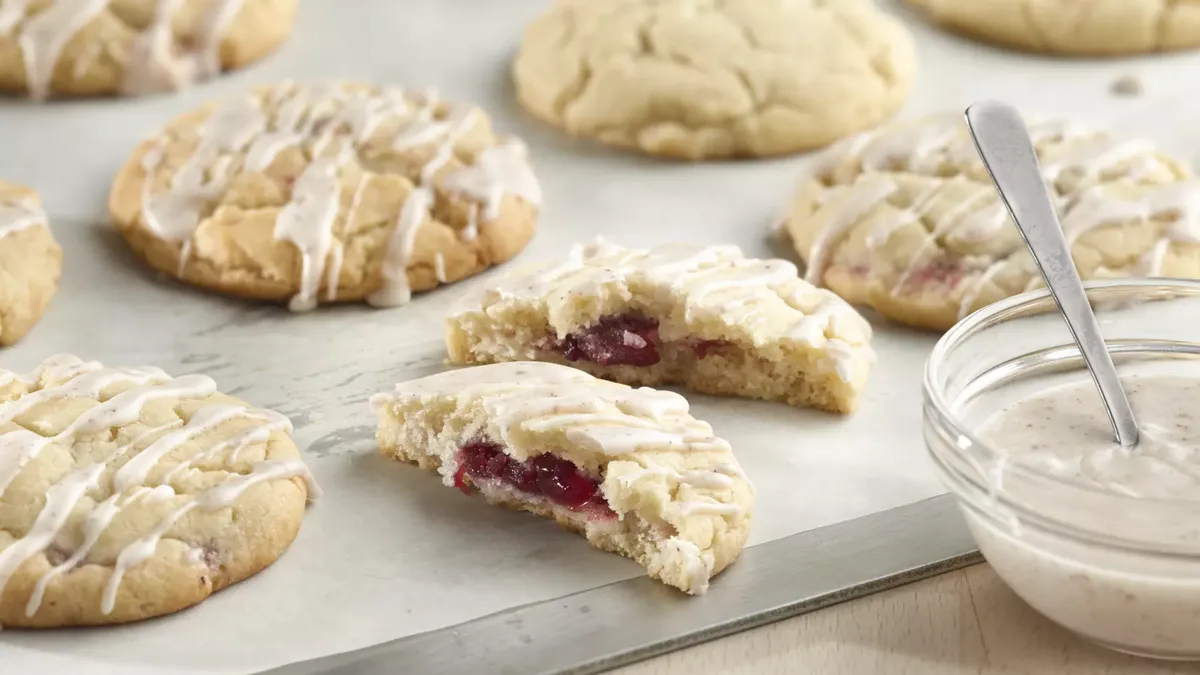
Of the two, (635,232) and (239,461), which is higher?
(239,461)

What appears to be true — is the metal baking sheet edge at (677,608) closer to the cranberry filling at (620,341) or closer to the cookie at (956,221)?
the cranberry filling at (620,341)

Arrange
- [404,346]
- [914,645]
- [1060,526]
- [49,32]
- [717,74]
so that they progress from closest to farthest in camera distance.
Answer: [1060,526], [914,645], [404,346], [717,74], [49,32]

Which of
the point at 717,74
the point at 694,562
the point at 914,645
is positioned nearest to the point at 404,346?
the point at 694,562

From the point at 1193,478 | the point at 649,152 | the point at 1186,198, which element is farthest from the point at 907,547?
the point at 649,152

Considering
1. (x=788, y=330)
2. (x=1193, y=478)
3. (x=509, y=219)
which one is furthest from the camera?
(x=509, y=219)

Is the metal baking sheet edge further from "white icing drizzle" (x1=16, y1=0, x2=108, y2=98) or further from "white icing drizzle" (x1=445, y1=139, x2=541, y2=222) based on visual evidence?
"white icing drizzle" (x1=16, y1=0, x2=108, y2=98)

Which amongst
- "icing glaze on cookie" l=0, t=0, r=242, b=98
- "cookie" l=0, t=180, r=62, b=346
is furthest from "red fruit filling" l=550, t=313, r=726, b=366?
"icing glaze on cookie" l=0, t=0, r=242, b=98

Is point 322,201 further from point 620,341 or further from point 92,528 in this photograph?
point 92,528

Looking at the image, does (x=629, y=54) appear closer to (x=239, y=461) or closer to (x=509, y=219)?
(x=509, y=219)
